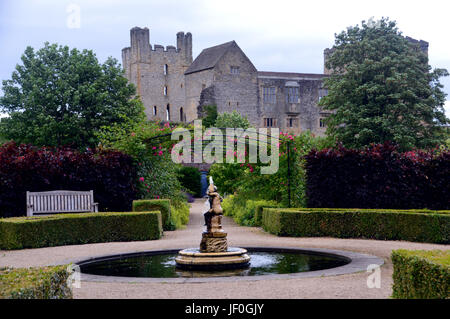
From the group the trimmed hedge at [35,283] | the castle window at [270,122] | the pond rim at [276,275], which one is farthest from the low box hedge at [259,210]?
the castle window at [270,122]

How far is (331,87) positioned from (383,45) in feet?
10.6

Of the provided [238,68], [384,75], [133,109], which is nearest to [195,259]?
[384,75]

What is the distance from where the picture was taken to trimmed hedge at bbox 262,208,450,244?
12211mm

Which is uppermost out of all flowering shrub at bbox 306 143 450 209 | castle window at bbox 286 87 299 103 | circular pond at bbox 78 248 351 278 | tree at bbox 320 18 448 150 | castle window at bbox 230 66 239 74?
castle window at bbox 230 66 239 74

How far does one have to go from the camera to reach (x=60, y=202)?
14.9 meters

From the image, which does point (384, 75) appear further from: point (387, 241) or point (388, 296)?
point (388, 296)

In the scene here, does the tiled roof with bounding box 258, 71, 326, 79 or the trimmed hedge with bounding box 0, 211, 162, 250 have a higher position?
the tiled roof with bounding box 258, 71, 326, 79

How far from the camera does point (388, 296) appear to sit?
6.34 metres

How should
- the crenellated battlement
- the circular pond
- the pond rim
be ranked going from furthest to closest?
the crenellated battlement
the circular pond
the pond rim

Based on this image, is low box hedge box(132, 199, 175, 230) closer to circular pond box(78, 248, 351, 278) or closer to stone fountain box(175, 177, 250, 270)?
circular pond box(78, 248, 351, 278)

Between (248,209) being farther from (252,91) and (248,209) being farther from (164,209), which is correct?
(252,91)

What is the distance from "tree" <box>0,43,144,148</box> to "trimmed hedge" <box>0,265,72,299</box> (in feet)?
83.1

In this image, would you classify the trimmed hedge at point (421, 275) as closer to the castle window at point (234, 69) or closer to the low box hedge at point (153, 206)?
the low box hedge at point (153, 206)

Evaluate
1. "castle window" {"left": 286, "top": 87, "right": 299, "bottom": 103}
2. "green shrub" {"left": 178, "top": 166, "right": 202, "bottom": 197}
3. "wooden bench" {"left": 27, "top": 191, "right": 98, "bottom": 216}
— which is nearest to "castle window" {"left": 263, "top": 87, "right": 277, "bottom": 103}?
"castle window" {"left": 286, "top": 87, "right": 299, "bottom": 103}
